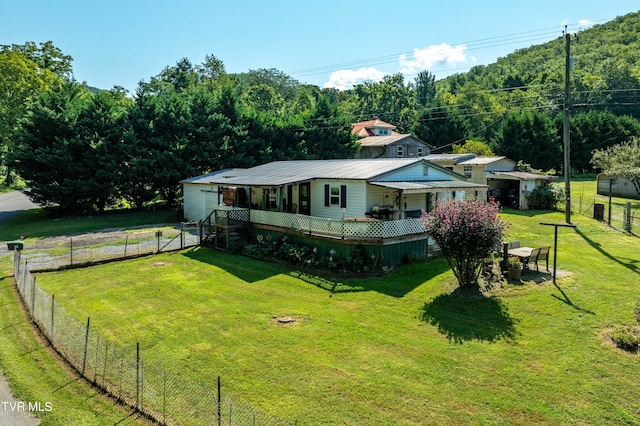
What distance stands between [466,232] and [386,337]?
15.8 ft

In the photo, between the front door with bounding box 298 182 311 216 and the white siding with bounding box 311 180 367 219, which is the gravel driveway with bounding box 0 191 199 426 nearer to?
the front door with bounding box 298 182 311 216

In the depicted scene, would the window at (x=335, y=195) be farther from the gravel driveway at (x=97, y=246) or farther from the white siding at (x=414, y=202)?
the gravel driveway at (x=97, y=246)

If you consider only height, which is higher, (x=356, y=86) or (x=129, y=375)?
(x=356, y=86)

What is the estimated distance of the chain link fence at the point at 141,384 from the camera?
7.54 meters

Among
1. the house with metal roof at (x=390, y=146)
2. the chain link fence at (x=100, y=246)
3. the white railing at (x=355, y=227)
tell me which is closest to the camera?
the white railing at (x=355, y=227)

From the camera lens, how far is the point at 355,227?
17.0 meters

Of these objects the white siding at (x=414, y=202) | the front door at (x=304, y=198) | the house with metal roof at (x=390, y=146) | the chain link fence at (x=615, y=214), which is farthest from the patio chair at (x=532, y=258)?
the house with metal roof at (x=390, y=146)

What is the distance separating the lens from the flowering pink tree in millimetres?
13578

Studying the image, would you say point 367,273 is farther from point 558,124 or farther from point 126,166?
point 558,124

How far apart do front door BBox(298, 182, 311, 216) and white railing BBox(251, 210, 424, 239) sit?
120 inches

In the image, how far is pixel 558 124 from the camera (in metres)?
61.4

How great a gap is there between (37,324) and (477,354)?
11889 mm

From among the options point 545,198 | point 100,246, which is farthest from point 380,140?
point 100,246

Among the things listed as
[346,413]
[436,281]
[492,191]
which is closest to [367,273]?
[436,281]
